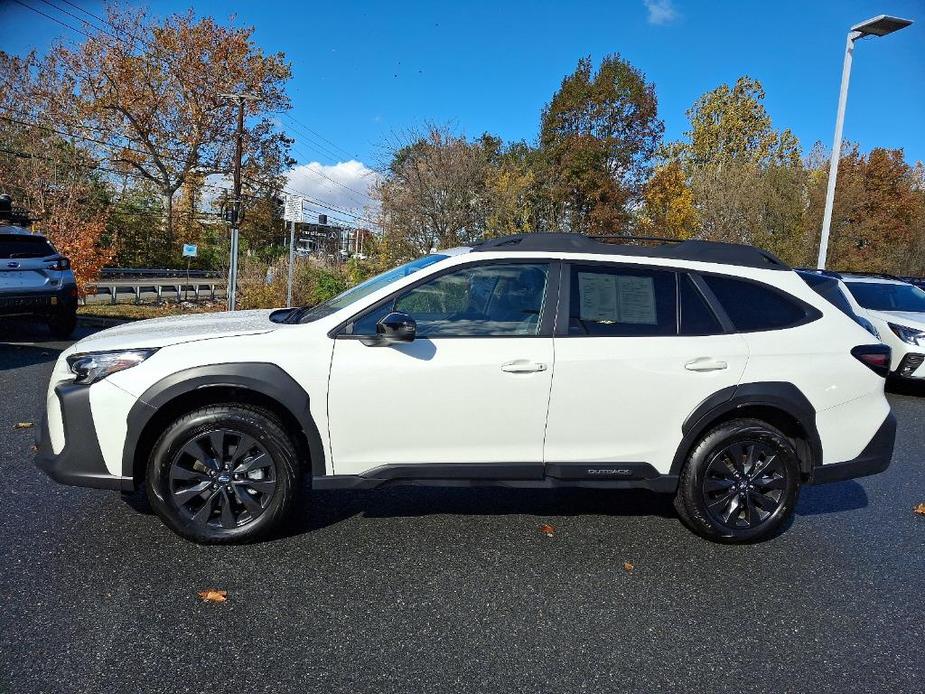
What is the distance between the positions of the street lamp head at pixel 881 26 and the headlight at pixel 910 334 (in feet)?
21.4

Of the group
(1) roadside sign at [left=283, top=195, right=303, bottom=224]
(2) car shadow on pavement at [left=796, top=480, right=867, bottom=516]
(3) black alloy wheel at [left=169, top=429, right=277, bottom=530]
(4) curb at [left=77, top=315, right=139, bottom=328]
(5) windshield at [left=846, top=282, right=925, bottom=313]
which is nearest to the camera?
(3) black alloy wheel at [left=169, top=429, right=277, bottom=530]

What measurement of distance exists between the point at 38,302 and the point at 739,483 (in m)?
9.83

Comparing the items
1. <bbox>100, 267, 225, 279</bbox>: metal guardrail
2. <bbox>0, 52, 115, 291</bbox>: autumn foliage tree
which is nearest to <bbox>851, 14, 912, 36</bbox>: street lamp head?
<bbox>0, 52, 115, 291</bbox>: autumn foliage tree

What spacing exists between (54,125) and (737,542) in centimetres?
3678

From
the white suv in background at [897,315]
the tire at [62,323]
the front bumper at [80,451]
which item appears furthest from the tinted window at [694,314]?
the tire at [62,323]

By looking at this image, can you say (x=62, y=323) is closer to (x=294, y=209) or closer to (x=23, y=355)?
(x=23, y=355)

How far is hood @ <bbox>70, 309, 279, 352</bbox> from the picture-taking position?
11.4 ft

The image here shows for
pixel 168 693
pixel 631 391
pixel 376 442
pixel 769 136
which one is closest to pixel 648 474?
pixel 631 391

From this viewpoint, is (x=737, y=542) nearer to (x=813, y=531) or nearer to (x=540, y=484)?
(x=813, y=531)

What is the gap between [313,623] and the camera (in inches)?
113

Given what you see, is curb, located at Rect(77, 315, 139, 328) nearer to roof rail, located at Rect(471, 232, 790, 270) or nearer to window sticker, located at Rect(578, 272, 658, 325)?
roof rail, located at Rect(471, 232, 790, 270)

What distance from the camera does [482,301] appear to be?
12.5 feet

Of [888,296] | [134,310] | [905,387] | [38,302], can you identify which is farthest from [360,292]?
[134,310]

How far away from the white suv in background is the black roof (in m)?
5.74
